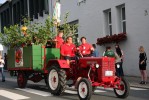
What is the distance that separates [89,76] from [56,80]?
1.37 meters

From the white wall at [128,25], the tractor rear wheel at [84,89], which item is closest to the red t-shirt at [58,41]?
the tractor rear wheel at [84,89]

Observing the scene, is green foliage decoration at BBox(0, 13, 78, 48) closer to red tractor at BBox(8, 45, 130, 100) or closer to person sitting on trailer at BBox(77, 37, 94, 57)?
red tractor at BBox(8, 45, 130, 100)

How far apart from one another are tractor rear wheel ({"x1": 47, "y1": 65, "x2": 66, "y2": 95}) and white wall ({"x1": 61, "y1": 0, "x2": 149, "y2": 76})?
8.09 metres

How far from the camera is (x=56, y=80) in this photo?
12852mm

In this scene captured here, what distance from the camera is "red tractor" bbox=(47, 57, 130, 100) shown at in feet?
37.6

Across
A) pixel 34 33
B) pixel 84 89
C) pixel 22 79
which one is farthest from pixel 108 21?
pixel 84 89

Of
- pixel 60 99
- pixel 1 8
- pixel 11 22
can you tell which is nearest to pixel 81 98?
pixel 60 99

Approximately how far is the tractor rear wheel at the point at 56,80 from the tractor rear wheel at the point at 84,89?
1.12m

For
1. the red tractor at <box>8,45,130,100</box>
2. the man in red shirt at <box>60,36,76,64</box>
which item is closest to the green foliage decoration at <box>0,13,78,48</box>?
the red tractor at <box>8,45,130,100</box>

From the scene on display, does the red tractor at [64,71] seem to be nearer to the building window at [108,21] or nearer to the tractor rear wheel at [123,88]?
the tractor rear wheel at [123,88]

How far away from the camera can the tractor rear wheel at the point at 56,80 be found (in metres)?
12.5

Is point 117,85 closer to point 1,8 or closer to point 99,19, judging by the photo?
point 99,19

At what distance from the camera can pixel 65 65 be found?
12633 mm

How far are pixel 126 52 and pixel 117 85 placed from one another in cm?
1007
